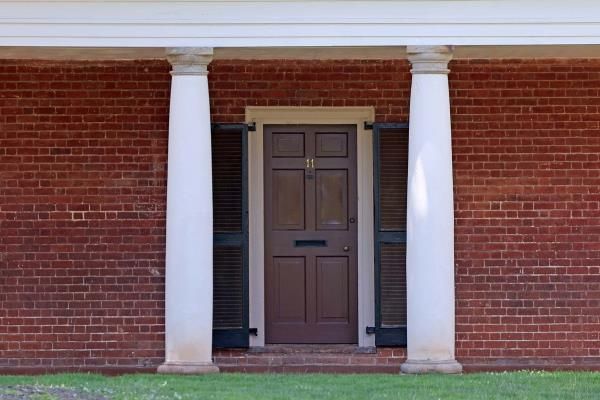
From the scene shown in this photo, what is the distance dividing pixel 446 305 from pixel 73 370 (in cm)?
376

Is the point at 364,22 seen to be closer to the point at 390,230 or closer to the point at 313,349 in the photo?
the point at 390,230

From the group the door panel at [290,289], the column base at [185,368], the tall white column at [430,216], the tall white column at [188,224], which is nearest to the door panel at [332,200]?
the door panel at [290,289]

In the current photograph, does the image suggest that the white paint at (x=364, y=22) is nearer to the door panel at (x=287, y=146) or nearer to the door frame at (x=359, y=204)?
the door frame at (x=359, y=204)

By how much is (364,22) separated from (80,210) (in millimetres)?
3629

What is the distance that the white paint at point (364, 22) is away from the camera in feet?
41.7

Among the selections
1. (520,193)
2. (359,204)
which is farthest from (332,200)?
(520,193)

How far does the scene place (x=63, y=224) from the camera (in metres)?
14.3

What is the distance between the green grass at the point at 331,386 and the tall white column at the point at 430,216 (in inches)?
16.1

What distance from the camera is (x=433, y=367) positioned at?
12.7 metres

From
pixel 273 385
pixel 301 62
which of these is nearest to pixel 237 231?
pixel 301 62

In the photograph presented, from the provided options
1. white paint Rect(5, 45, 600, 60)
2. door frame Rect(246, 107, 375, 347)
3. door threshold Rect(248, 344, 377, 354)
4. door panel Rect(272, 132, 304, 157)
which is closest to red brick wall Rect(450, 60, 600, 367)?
white paint Rect(5, 45, 600, 60)

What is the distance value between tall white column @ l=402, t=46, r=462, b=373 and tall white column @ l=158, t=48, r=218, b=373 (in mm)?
1864

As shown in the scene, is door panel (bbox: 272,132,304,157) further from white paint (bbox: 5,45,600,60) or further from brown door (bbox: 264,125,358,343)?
white paint (bbox: 5,45,600,60)

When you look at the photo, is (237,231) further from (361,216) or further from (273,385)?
(273,385)
